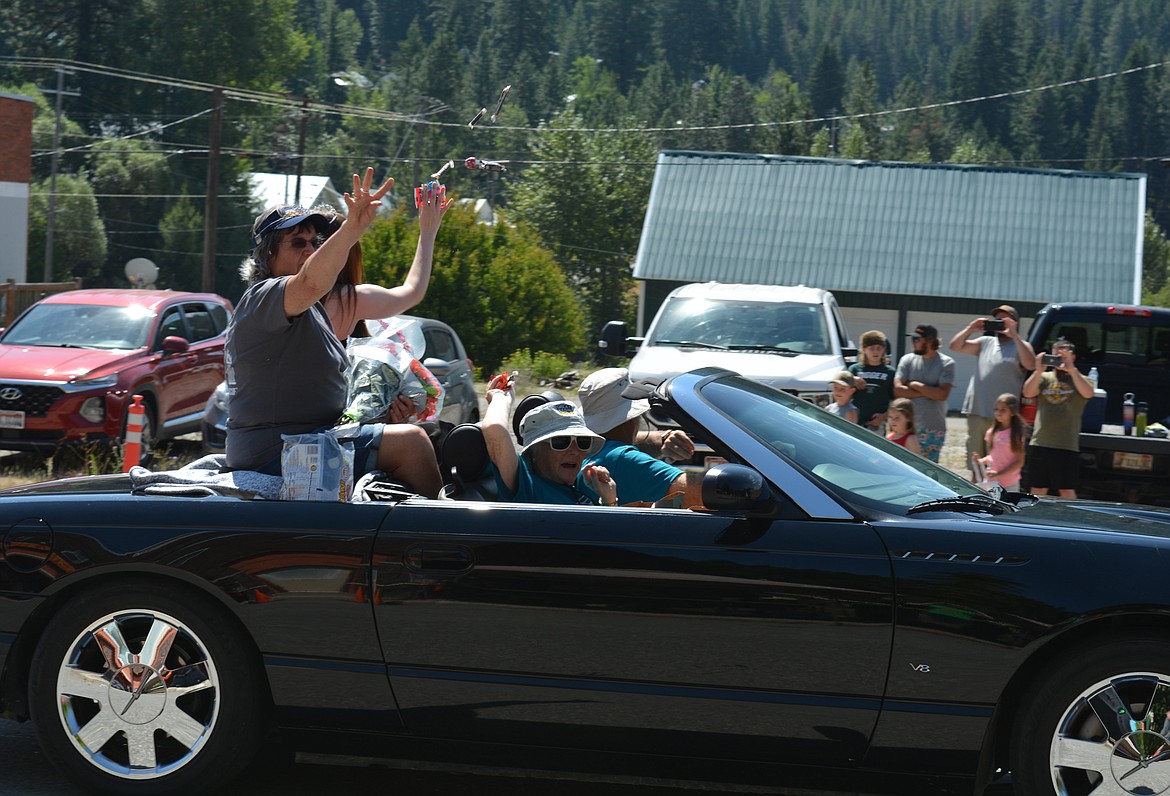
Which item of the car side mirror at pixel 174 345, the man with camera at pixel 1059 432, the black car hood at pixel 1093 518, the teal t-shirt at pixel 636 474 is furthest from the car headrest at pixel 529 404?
the car side mirror at pixel 174 345

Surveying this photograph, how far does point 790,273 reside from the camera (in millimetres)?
36531

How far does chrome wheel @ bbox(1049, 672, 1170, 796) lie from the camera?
348cm

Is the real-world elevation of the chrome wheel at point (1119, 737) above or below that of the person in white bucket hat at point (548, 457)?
below

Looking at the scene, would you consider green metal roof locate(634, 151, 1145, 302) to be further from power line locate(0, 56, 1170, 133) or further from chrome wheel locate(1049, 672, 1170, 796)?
chrome wheel locate(1049, 672, 1170, 796)

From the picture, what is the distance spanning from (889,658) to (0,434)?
33.0 ft

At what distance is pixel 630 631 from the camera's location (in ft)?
12.1

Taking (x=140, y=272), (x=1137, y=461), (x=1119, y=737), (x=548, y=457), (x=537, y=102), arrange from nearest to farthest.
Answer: (x=1119, y=737)
(x=548, y=457)
(x=1137, y=461)
(x=140, y=272)
(x=537, y=102)

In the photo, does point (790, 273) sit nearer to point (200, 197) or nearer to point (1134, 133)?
point (200, 197)

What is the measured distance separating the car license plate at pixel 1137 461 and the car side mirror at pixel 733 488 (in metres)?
6.76

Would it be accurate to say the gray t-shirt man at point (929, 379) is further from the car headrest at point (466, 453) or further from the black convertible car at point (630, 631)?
the car headrest at point (466, 453)

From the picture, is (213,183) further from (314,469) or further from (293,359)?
(314,469)

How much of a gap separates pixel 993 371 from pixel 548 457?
6.81 metres

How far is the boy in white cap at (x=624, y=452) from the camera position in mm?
4688

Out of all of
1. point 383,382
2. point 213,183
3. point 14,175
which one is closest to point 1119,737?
point 383,382
